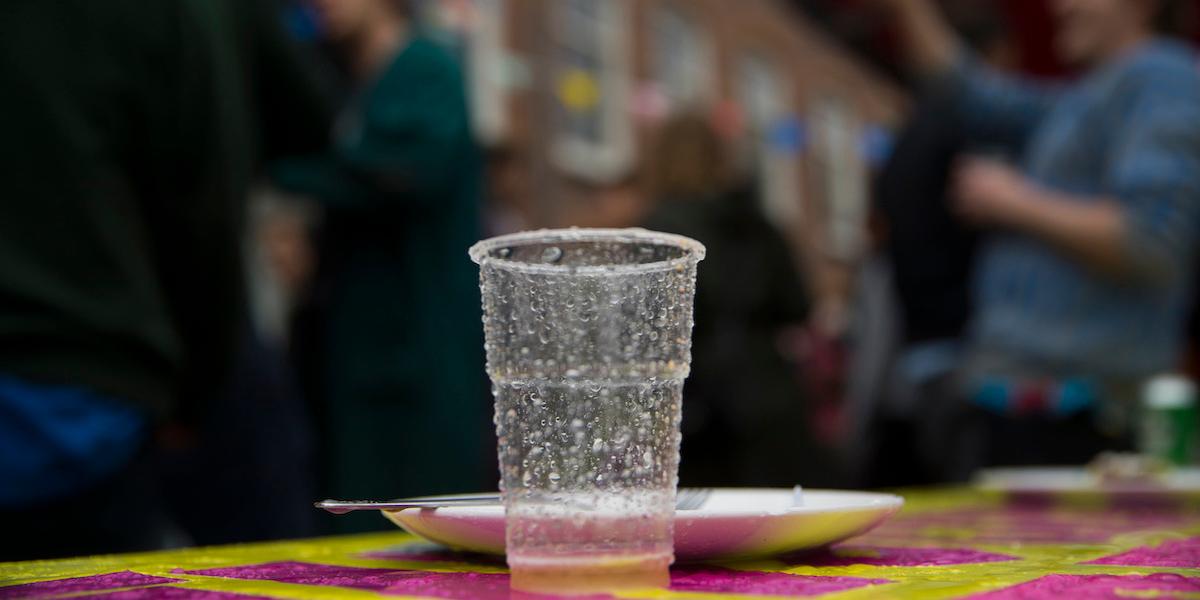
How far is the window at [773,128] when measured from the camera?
15758 mm

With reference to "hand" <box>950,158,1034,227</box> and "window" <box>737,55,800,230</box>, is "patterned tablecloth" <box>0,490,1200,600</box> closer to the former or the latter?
"hand" <box>950,158,1034,227</box>

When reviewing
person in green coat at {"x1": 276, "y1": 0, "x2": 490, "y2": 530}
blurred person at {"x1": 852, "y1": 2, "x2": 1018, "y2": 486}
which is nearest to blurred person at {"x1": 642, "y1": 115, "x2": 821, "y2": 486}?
blurred person at {"x1": 852, "y1": 2, "x2": 1018, "y2": 486}

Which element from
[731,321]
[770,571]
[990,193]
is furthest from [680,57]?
[770,571]

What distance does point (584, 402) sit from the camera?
1.87 ft

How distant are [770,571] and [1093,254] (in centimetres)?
164

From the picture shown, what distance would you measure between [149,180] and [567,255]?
1.05m

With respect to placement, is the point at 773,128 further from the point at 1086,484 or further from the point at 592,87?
the point at 1086,484

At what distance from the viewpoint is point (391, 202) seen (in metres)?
2.34

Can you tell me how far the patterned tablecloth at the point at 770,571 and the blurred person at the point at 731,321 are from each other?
75.2 inches

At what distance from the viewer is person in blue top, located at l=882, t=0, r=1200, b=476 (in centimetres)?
211

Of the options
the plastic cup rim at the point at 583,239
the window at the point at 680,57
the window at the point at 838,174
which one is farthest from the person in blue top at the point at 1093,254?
the window at the point at 838,174

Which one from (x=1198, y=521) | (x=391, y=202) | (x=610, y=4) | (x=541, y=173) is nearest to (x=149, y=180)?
(x=391, y=202)

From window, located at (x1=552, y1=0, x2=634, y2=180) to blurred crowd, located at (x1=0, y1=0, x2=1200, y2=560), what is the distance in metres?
5.87

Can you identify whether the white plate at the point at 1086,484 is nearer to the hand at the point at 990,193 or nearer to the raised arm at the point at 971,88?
the hand at the point at 990,193
